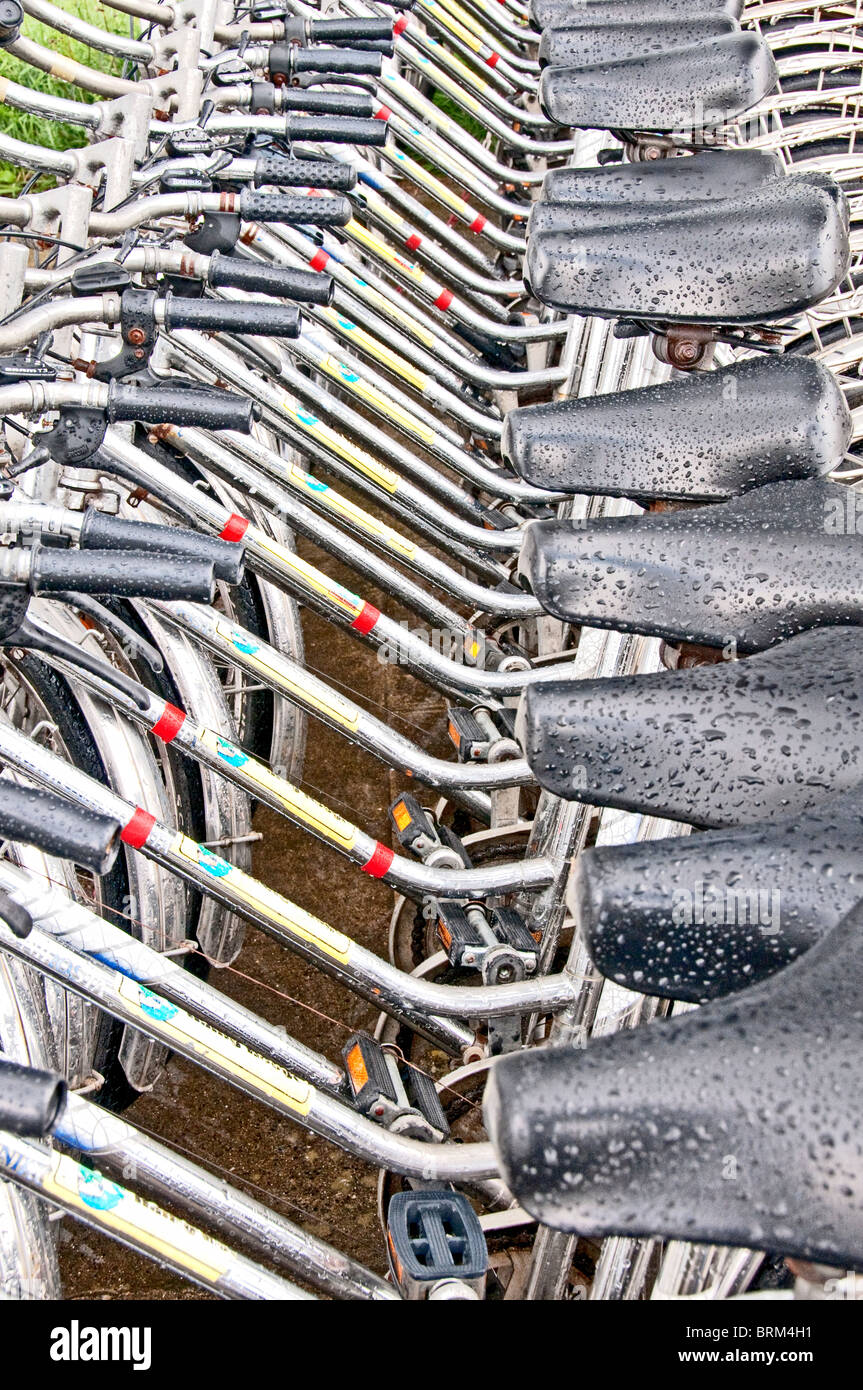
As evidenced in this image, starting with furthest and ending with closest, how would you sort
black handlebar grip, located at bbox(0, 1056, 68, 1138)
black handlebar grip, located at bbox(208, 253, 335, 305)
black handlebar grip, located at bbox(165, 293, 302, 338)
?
black handlebar grip, located at bbox(208, 253, 335, 305) < black handlebar grip, located at bbox(165, 293, 302, 338) < black handlebar grip, located at bbox(0, 1056, 68, 1138)

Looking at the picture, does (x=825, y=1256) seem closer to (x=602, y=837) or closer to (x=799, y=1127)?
(x=799, y=1127)

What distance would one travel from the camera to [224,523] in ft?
8.04

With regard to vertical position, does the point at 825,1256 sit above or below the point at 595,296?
below

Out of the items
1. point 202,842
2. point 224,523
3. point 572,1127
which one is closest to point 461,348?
point 224,523

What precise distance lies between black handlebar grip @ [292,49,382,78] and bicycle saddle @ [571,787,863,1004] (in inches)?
89.4

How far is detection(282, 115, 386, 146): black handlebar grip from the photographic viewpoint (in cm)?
247

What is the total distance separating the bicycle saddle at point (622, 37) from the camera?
2.28 metres

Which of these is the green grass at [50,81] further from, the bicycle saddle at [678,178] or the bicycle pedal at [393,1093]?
the bicycle pedal at [393,1093]

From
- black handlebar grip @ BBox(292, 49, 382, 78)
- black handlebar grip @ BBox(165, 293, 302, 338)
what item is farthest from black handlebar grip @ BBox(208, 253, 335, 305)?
black handlebar grip @ BBox(292, 49, 382, 78)

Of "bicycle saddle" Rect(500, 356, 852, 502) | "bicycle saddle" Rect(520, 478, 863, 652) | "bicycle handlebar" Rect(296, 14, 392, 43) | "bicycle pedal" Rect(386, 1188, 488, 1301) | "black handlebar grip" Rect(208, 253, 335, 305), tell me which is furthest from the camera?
"bicycle handlebar" Rect(296, 14, 392, 43)

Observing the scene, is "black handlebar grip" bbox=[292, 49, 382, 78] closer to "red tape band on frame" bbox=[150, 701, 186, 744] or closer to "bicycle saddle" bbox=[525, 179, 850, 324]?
"bicycle saddle" bbox=[525, 179, 850, 324]

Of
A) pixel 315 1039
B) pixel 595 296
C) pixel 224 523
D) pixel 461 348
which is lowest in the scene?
pixel 315 1039
